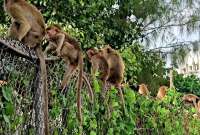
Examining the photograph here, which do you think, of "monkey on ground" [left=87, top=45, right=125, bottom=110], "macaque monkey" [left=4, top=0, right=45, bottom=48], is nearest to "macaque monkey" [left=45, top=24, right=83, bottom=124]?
"macaque monkey" [left=4, top=0, right=45, bottom=48]

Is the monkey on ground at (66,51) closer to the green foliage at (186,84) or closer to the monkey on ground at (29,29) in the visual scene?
the monkey on ground at (29,29)

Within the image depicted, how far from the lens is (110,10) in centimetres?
1570

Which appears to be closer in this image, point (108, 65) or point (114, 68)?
point (108, 65)

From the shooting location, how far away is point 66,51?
4715 mm

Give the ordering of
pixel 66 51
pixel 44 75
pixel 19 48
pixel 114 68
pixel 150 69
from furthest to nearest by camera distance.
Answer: pixel 150 69
pixel 114 68
pixel 66 51
pixel 44 75
pixel 19 48

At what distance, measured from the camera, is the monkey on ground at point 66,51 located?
457cm

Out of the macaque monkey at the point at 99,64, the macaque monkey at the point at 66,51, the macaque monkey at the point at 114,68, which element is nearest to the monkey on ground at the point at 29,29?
the macaque monkey at the point at 66,51

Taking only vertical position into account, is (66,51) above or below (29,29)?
below

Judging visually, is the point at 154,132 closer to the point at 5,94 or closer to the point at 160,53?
the point at 5,94

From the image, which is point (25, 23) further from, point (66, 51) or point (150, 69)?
point (150, 69)

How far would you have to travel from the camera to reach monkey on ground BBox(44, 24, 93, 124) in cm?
457

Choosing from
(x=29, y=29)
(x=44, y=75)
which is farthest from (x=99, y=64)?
(x=44, y=75)

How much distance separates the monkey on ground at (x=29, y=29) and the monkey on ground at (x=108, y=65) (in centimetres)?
123

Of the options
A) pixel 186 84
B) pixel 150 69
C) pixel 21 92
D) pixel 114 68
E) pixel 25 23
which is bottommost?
pixel 21 92
